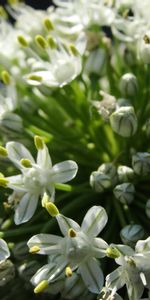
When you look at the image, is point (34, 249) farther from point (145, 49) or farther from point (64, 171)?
point (145, 49)

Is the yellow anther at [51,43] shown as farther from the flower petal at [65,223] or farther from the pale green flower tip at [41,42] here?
the flower petal at [65,223]

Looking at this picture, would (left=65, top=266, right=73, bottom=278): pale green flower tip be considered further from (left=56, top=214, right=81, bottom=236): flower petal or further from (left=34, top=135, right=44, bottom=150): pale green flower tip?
(left=34, top=135, right=44, bottom=150): pale green flower tip

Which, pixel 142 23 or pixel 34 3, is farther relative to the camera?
pixel 34 3

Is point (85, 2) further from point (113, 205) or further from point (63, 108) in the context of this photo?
point (113, 205)

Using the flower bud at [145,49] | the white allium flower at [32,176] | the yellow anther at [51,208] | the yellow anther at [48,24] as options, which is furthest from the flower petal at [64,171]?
the yellow anther at [48,24]

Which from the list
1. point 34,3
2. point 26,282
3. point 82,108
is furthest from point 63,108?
point 34,3

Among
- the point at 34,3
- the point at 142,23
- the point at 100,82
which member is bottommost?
the point at 34,3

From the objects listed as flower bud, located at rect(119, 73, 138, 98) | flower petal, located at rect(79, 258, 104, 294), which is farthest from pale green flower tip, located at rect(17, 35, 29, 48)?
flower petal, located at rect(79, 258, 104, 294)
